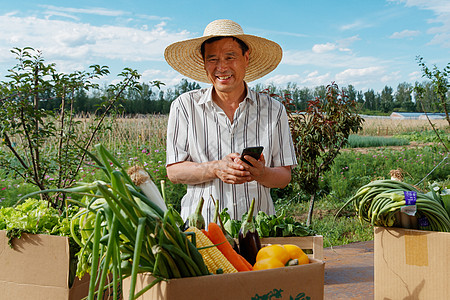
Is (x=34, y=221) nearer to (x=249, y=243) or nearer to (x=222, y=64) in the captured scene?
(x=249, y=243)

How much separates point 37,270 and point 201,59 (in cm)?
192

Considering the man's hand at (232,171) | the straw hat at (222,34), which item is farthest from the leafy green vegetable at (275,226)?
the straw hat at (222,34)

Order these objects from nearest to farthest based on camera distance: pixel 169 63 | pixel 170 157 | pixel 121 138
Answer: pixel 170 157 → pixel 169 63 → pixel 121 138

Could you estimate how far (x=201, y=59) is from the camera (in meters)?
2.91

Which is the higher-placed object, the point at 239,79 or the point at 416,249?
the point at 239,79

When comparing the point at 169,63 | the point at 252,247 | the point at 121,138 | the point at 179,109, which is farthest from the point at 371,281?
the point at 121,138

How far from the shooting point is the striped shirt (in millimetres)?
2455

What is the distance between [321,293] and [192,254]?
1.18 ft

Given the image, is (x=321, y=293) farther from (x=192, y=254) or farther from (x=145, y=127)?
(x=145, y=127)

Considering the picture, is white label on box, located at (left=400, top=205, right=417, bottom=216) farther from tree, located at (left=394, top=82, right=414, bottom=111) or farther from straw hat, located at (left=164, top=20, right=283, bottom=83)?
tree, located at (left=394, top=82, right=414, bottom=111)

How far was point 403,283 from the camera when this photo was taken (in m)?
1.47

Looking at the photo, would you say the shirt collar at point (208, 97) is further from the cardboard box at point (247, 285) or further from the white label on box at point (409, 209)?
the cardboard box at point (247, 285)

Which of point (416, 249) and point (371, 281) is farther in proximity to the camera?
point (371, 281)

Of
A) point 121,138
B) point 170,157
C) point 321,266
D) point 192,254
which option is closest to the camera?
point 192,254
